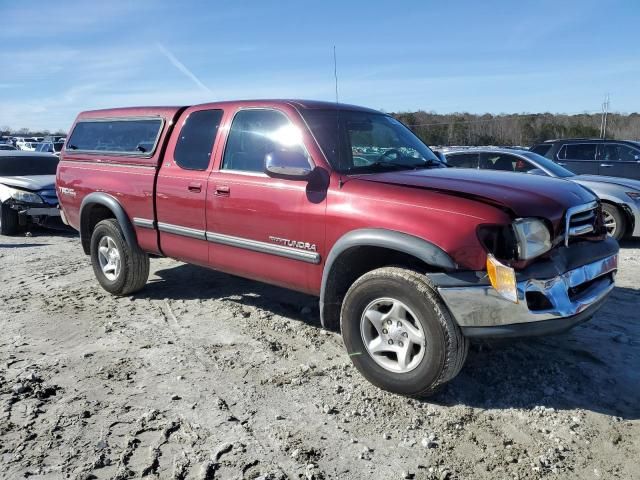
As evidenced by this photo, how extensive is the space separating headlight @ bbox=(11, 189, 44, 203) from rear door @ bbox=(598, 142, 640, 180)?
437 inches

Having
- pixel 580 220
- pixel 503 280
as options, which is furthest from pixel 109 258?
pixel 580 220

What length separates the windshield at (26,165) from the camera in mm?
10258

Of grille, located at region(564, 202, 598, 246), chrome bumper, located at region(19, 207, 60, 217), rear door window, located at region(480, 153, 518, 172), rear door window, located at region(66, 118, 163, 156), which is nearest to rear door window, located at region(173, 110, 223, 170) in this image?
rear door window, located at region(66, 118, 163, 156)

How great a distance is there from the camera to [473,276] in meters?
3.07

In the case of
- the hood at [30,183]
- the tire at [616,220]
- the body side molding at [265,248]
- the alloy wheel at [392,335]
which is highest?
the hood at [30,183]

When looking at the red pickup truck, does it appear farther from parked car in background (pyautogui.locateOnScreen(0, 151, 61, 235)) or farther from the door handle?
parked car in background (pyautogui.locateOnScreen(0, 151, 61, 235))

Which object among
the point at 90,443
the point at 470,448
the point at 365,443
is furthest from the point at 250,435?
the point at 470,448

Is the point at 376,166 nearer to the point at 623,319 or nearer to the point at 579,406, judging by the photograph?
the point at 579,406

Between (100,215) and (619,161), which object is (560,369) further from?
(619,161)

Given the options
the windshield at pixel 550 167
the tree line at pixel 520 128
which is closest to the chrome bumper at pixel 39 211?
the windshield at pixel 550 167

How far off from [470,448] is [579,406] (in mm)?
885

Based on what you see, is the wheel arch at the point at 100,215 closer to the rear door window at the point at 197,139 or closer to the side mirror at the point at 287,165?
the rear door window at the point at 197,139

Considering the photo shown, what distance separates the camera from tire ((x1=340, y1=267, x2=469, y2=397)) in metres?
3.16

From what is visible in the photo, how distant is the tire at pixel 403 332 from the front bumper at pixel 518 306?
0.11 metres
